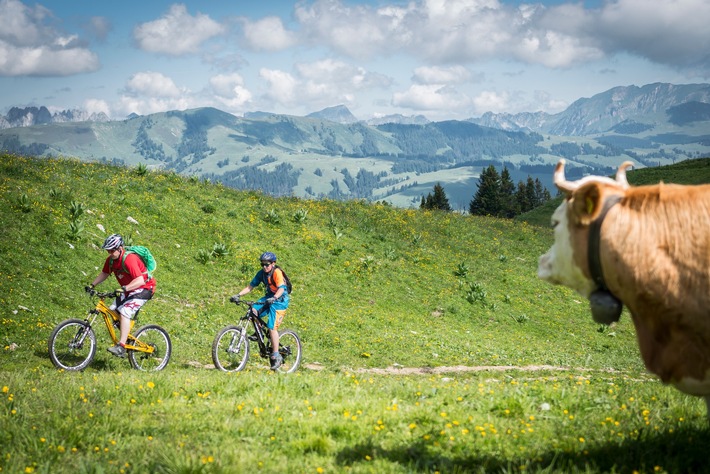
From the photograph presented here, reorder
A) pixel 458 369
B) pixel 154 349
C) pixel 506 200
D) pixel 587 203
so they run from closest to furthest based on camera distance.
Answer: pixel 587 203, pixel 154 349, pixel 458 369, pixel 506 200

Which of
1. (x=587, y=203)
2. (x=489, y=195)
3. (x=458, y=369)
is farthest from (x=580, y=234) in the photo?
(x=489, y=195)

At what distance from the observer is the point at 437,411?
6.98m

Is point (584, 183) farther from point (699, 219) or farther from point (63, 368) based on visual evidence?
point (63, 368)

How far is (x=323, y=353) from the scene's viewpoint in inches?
642

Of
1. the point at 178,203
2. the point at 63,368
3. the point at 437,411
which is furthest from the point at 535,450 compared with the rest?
the point at 178,203

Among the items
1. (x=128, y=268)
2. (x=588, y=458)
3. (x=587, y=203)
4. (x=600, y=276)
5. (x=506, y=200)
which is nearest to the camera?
(x=587, y=203)

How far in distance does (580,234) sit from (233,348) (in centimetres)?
1031

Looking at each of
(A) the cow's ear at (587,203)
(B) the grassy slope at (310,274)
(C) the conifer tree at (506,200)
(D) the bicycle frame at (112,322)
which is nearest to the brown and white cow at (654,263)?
(A) the cow's ear at (587,203)

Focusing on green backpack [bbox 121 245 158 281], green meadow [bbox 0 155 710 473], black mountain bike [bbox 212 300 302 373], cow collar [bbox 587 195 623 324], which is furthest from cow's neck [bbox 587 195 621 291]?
green backpack [bbox 121 245 158 281]

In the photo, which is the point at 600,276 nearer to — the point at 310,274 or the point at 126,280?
the point at 126,280

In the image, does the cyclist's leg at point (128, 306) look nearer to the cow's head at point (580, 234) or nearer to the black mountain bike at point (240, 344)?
the black mountain bike at point (240, 344)

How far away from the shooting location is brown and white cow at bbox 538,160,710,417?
4.16 meters

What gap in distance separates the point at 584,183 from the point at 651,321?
129 cm

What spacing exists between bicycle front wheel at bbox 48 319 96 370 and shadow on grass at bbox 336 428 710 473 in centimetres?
883
